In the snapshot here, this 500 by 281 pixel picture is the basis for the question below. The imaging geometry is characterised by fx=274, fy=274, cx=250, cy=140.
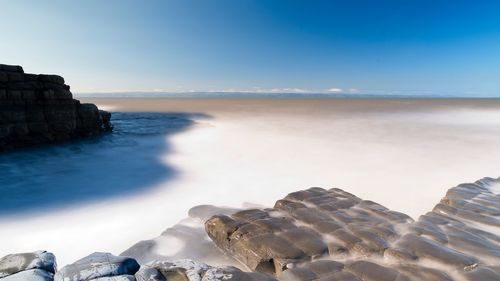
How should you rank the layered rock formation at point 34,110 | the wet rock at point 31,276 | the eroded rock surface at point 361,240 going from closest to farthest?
the wet rock at point 31,276 → the eroded rock surface at point 361,240 → the layered rock formation at point 34,110

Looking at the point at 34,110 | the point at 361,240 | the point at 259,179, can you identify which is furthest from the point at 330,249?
the point at 34,110

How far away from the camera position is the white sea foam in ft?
16.2

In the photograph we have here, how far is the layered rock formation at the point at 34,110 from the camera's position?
11.8 meters

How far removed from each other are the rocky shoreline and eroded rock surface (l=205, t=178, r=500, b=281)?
11 millimetres

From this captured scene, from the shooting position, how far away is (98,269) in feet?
9.64

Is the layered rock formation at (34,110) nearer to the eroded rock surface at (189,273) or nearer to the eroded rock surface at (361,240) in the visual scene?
the eroded rock surface at (361,240)

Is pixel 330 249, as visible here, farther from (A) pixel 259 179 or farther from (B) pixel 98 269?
(A) pixel 259 179

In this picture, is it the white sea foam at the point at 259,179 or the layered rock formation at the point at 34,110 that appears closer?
the white sea foam at the point at 259,179

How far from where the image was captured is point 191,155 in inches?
428

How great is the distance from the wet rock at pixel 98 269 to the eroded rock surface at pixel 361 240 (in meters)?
1.49

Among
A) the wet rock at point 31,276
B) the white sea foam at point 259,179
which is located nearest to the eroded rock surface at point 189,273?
the wet rock at point 31,276

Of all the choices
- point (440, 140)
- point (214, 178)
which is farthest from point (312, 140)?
point (214, 178)

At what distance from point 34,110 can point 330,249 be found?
1440 centimetres

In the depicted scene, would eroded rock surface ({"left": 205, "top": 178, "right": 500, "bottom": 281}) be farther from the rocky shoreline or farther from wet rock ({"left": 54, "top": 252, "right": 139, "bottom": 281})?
wet rock ({"left": 54, "top": 252, "right": 139, "bottom": 281})
